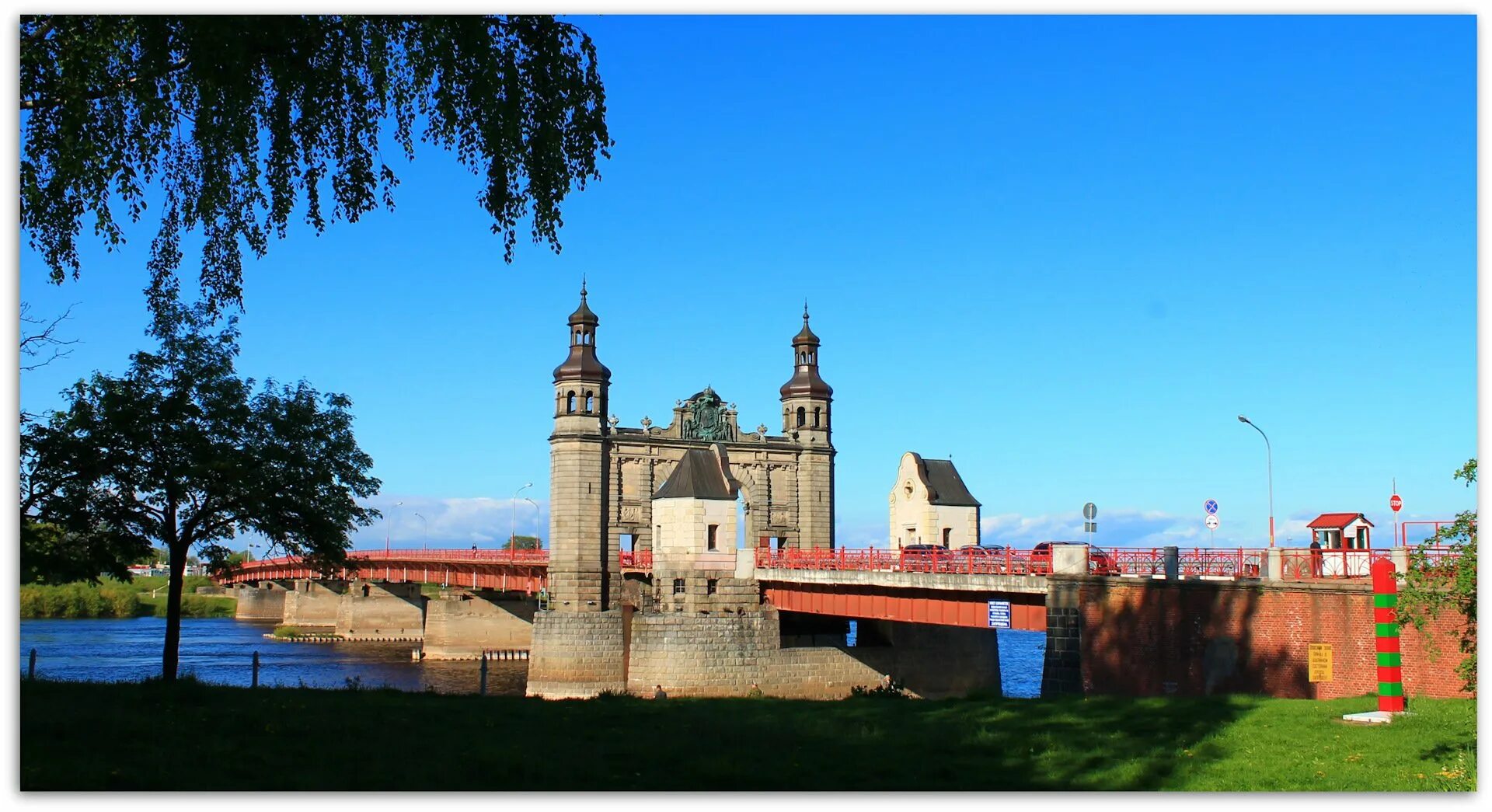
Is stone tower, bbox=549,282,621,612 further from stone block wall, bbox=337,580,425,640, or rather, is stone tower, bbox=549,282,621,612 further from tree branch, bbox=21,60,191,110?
stone block wall, bbox=337,580,425,640

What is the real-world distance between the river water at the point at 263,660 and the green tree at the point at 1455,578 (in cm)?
3452

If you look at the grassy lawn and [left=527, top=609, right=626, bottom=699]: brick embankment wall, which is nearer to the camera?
the grassy lawn

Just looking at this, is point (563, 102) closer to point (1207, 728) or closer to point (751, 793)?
point (751, 793)

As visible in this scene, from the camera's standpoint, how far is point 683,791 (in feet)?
50.3

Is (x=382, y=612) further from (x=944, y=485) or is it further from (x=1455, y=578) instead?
(x=1455, y=578)

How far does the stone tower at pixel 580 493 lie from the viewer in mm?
59062

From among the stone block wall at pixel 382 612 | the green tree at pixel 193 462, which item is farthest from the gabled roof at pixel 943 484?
the stone block wall at pixel 382 612

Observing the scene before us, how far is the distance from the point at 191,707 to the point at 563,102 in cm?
1178

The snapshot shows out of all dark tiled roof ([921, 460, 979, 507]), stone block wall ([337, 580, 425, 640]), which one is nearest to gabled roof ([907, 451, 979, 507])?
dark tiled roof ([921, 460, 979, 507])

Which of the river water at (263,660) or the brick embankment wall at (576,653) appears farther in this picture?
the river water at (263,660)

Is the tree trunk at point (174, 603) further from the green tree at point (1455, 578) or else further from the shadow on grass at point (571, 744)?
the green tree at point (1455, 578)

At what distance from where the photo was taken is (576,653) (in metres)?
57.5

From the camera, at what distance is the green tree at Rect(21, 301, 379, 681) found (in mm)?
27203

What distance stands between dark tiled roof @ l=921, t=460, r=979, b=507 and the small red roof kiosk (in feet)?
77.7
